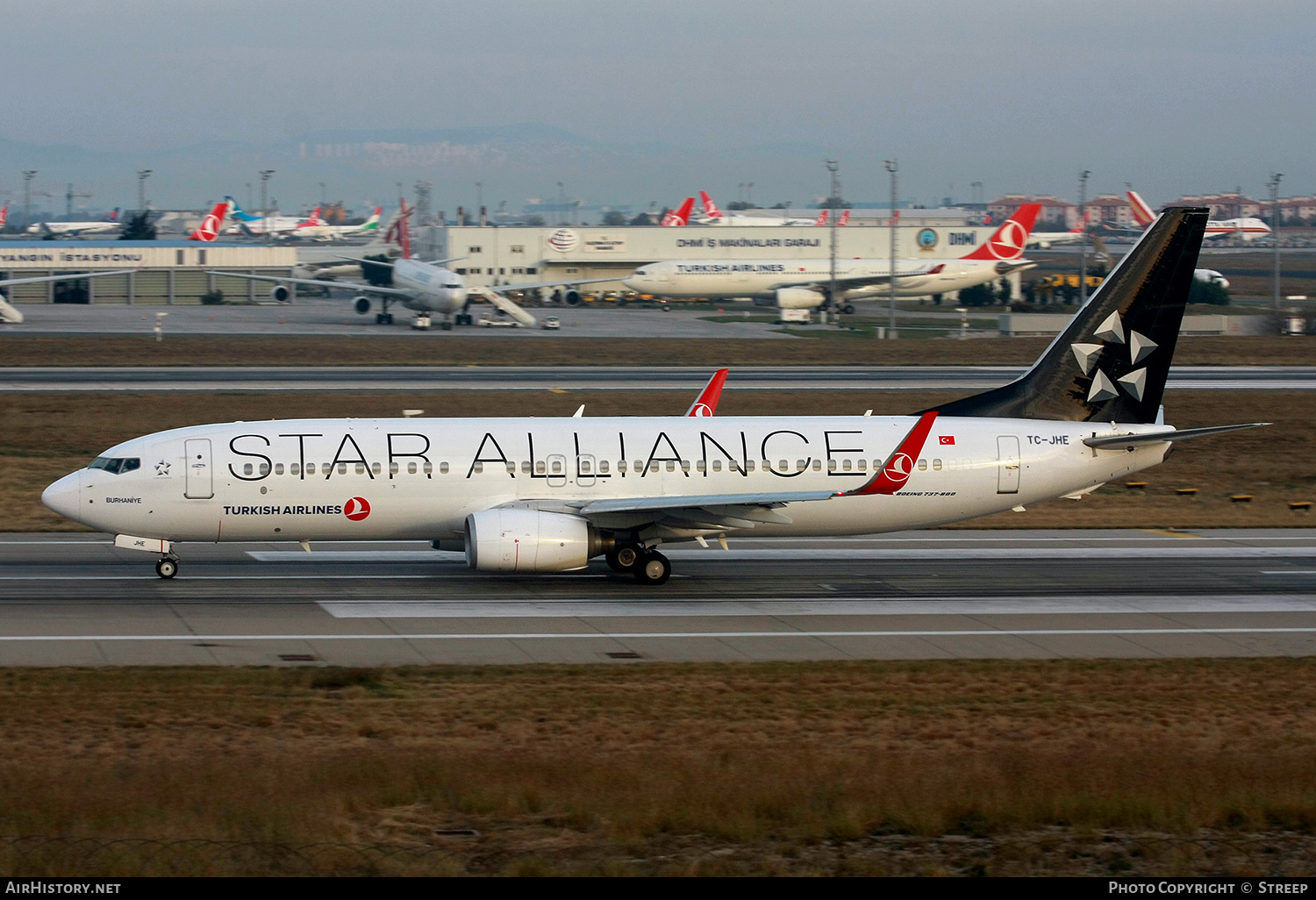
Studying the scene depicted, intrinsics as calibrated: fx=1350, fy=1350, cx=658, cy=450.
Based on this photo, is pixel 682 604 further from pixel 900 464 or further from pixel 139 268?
pixel 139 268

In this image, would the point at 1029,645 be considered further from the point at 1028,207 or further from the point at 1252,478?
the point at 1028,207

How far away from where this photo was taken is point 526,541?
27922 mm

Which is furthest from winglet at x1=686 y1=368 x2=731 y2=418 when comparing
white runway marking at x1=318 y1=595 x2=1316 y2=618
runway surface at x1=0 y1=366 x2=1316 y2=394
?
runway surface at x1=0 y1=366 x2=1316 y2=394

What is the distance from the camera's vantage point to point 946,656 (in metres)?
23.6

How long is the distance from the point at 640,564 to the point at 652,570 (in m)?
0.31

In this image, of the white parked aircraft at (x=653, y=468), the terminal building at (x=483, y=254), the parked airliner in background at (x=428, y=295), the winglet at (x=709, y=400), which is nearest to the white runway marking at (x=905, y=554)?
the white parked aircraft at (x=653, y=468)

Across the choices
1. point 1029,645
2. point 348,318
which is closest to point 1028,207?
point 348,318

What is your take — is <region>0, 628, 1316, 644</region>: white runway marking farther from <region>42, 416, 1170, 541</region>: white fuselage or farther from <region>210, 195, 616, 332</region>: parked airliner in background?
<region>210, 195, 616, 332</region>: parked airliner in background

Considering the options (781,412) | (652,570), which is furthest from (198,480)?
(781,412)

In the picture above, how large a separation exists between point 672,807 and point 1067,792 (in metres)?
4.56

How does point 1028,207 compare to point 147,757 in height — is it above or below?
above

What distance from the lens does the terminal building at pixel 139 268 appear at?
126 meters

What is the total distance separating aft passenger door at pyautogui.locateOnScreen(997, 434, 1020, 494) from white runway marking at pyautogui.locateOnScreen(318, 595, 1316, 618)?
320 centimetres

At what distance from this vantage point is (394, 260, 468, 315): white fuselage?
9812cm
